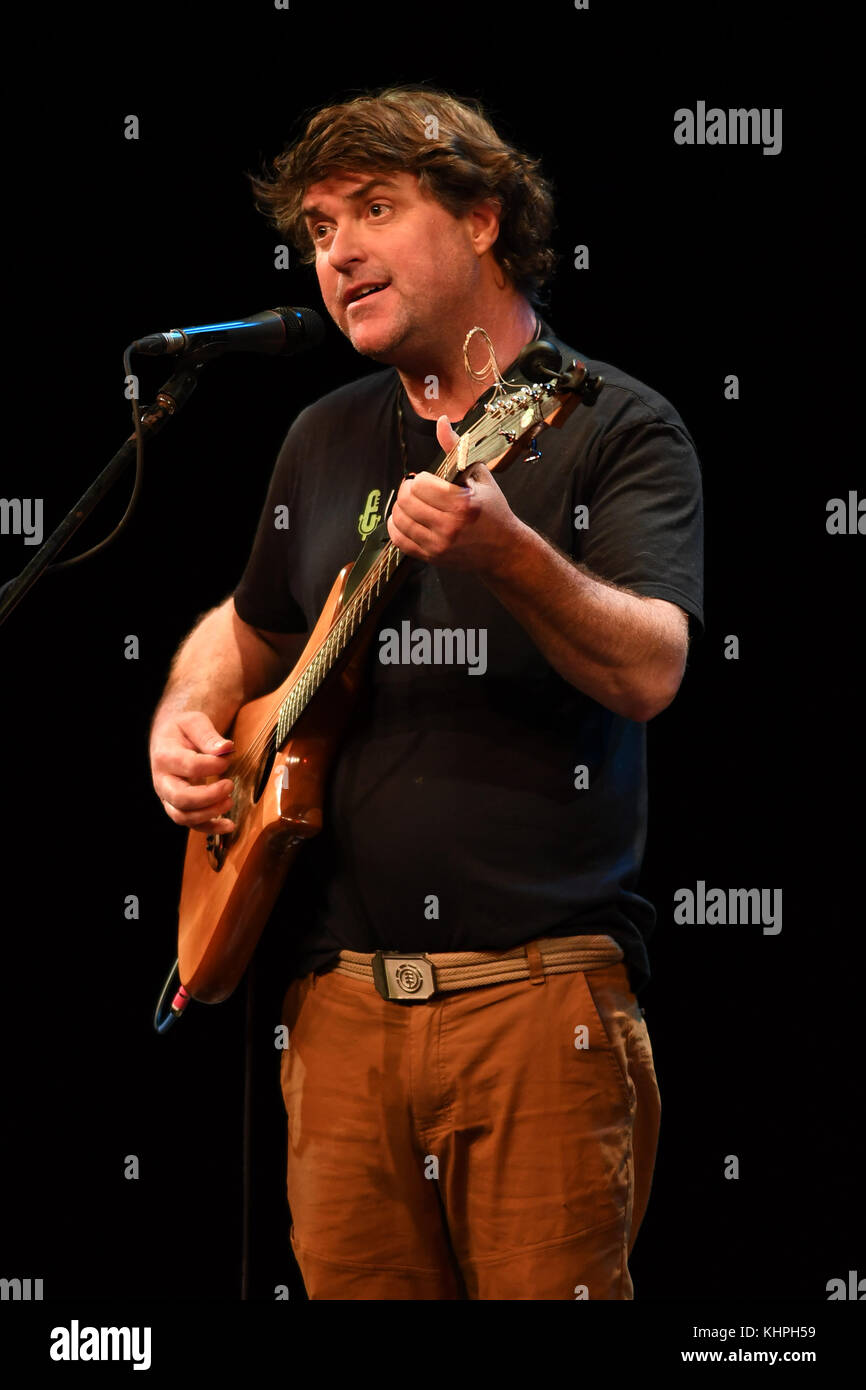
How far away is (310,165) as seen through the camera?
2.05 m

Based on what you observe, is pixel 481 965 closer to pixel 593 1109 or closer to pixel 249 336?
pixel 593 1109

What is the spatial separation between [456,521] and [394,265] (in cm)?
66

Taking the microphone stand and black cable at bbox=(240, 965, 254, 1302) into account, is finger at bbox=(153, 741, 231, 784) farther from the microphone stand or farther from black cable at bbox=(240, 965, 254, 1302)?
the microphone stand

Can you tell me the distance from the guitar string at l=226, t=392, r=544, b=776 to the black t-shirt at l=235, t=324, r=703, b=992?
0.16ft

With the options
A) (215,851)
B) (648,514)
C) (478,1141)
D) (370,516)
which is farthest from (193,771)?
(648,514)

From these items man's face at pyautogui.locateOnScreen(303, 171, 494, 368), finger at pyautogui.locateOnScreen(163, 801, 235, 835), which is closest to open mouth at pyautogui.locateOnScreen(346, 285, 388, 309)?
man's face at pyautogui.locateOnScreen(303, 171, 494, 368)

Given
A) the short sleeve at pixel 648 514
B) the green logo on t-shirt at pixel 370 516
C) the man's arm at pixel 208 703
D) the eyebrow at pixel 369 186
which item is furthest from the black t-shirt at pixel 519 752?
the eyebrow at pixel 369 186

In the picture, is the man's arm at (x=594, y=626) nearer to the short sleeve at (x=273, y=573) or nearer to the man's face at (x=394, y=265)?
the man's face at (x=394, y=265)

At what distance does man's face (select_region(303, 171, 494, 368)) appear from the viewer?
1949 millimetres

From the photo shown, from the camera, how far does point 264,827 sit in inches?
75.9

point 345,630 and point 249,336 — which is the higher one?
point 249,336

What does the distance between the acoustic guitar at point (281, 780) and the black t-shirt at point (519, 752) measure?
39 millimetres
